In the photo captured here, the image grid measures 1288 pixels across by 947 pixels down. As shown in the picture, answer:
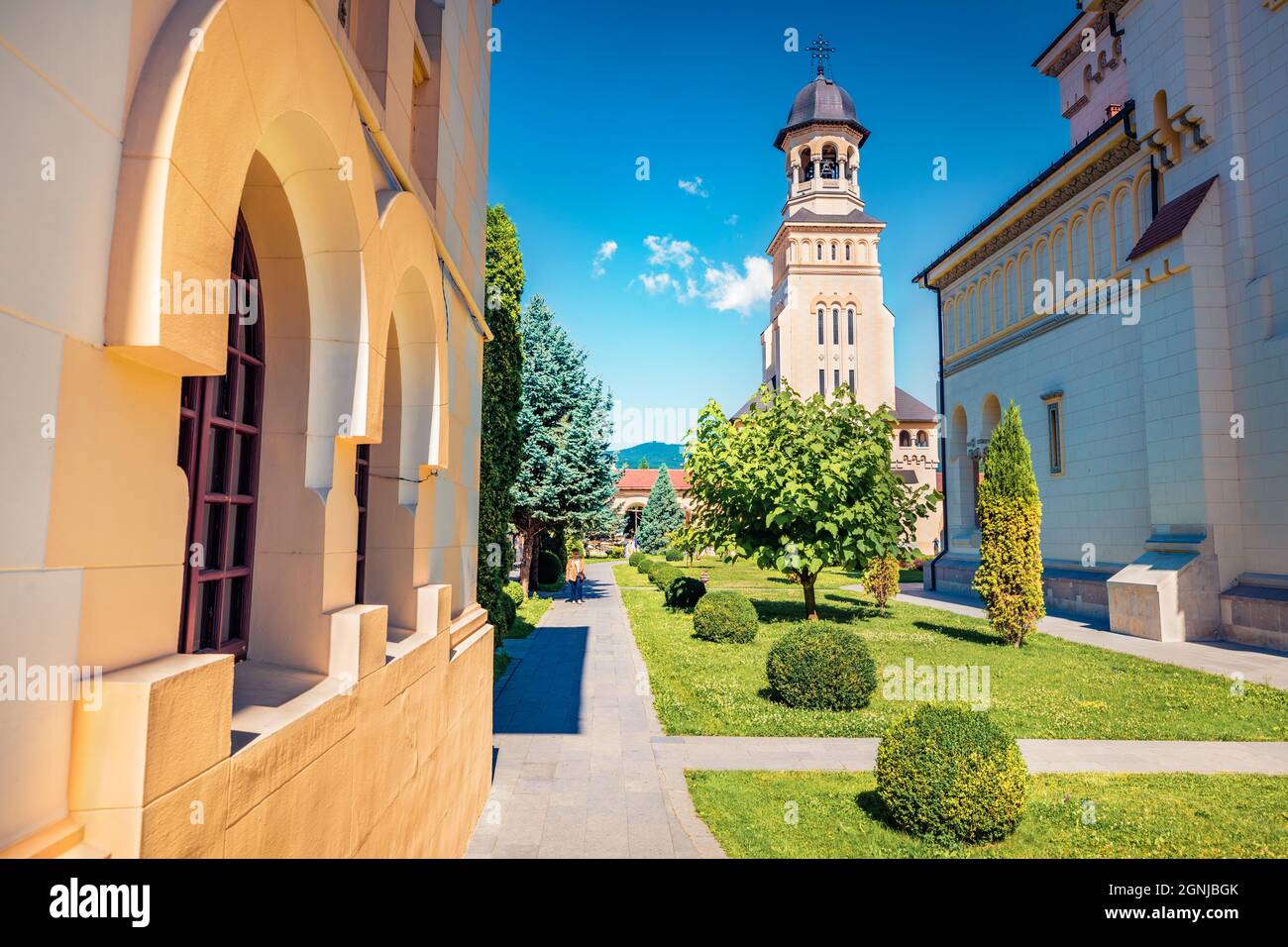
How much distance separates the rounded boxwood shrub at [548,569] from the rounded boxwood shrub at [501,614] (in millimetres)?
16746

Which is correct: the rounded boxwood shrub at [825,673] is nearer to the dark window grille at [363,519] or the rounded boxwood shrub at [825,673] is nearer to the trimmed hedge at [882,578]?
the dark window grille at [363,519]

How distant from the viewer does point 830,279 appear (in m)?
54.7

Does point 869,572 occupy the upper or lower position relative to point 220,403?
lower

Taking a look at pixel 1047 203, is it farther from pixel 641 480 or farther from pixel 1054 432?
pixel 641 480

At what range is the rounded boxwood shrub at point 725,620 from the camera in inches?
626

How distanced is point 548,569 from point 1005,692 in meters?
24.6

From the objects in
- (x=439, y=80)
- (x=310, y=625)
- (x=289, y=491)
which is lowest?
(x=310, y=625)

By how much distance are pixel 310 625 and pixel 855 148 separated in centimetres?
5993

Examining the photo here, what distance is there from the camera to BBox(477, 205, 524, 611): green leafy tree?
1329 centimetres

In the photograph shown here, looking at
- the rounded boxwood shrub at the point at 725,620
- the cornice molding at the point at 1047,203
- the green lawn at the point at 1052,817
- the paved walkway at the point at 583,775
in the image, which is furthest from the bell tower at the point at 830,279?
the green lawn at the point at 1052,817

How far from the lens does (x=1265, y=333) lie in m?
15.0

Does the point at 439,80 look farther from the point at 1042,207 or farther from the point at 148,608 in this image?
the point at 1042,207

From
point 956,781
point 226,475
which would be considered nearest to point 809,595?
point 956,781

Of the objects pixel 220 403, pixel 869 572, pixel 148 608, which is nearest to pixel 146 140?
pixel 148 608
